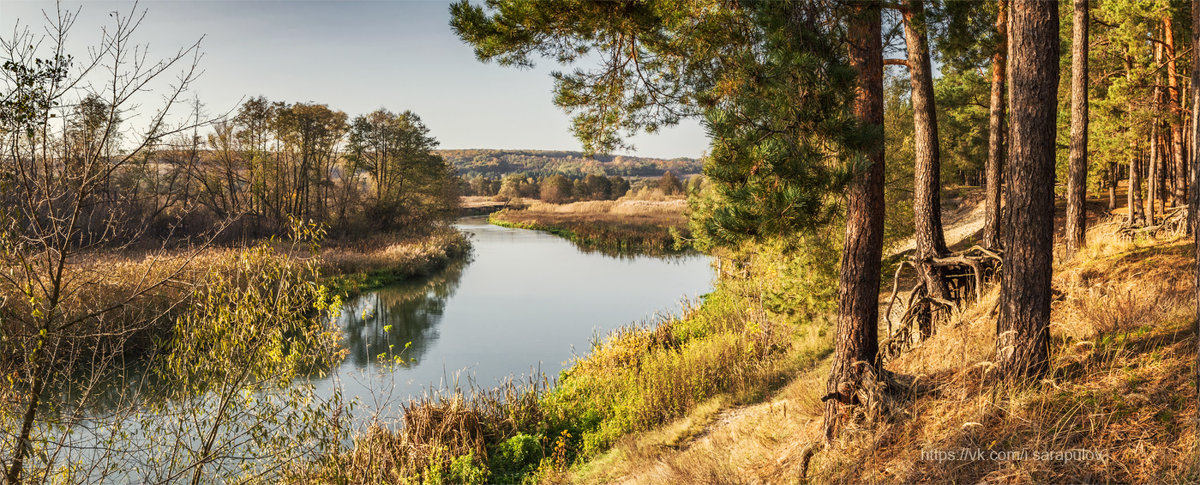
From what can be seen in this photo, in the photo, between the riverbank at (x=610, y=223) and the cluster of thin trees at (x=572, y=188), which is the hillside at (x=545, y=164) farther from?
the riverbank at (x=610, y=223)

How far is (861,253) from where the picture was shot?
4613mm

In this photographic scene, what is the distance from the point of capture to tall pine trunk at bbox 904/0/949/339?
726 cm

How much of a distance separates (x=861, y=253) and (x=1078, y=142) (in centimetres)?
718

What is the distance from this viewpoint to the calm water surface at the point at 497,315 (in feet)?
37.6

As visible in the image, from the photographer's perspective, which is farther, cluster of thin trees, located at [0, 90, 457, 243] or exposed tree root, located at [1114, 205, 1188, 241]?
cluster of thin trees, located at [0, 90, 457, 243]

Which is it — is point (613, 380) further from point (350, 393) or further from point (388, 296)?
point (388, 296)

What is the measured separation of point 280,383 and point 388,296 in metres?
14.8

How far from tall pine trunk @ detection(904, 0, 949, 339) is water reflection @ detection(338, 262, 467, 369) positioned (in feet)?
28.0

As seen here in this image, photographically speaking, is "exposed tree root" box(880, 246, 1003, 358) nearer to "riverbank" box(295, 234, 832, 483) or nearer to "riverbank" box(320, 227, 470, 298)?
"riverbank" box(295, 234, 832, 483)

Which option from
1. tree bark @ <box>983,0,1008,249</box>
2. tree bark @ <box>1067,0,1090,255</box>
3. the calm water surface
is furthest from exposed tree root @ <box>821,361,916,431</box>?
tree bark @ <box>1067,0,1090,255</box>

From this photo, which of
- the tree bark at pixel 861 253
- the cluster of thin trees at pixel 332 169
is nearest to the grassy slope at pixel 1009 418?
the tree bark at pixel 861 253

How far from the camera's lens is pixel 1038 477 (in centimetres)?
344

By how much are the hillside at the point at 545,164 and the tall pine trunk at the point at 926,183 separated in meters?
123

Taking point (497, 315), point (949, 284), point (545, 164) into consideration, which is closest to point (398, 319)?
point (497, 315)
